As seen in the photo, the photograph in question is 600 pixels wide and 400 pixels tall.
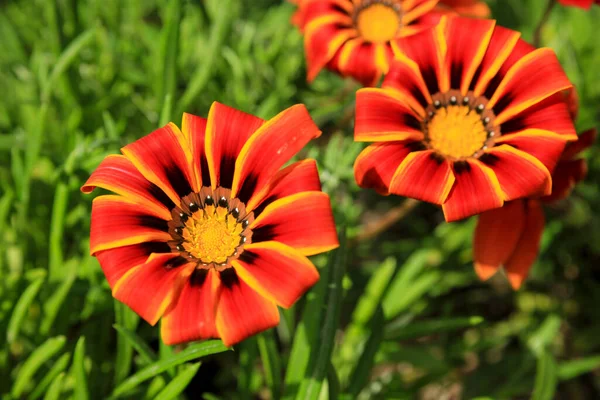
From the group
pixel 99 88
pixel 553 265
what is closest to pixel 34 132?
pixel 99 88

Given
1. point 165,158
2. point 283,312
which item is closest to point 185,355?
point 165,158

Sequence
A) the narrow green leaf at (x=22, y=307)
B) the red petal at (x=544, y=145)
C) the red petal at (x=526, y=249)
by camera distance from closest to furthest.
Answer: the red petal at (x=544, y=145) → the narrow green leaf at (x=22, y=307) → the red petal at (x=526, y=249)

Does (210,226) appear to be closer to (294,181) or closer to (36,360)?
(294,181)

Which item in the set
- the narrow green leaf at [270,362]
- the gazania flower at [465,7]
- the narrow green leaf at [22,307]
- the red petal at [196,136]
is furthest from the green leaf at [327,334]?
the gazania flower at [465,7]

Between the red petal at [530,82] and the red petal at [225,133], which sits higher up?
the red petal at [530,82]

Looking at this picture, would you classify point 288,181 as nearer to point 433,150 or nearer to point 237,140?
point 237,140

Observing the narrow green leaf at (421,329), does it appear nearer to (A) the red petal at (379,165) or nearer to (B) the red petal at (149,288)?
(A) the red petal at (379,165)

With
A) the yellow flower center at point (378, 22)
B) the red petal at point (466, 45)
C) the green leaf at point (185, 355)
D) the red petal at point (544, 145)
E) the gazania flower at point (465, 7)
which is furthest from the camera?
the gazania flower at point (465, 7)

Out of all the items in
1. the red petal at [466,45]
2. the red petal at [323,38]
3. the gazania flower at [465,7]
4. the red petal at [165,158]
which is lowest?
the red petal at [165,158]
